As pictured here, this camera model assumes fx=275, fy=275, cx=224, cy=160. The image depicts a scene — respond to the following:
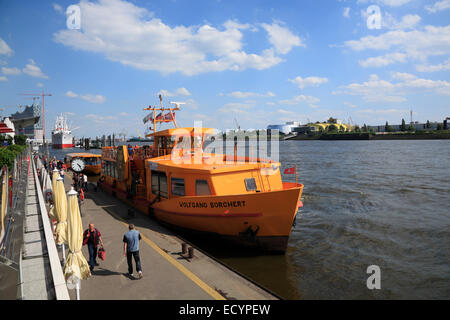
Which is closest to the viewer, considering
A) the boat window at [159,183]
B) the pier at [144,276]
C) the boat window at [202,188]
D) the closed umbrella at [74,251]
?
the closed umbrella at [74,251]

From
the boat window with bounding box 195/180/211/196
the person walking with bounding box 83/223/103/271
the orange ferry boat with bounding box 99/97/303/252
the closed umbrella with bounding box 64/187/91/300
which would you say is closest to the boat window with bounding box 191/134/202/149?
the orange ferry boat with bounding box 99/97/303/252

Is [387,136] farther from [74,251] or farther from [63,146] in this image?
[63,146]

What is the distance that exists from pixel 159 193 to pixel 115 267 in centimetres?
513

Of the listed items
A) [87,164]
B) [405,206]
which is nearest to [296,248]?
[405,206]

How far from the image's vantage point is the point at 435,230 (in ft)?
46.3

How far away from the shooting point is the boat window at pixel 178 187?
11.3m

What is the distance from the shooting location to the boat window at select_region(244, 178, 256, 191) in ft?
36.1

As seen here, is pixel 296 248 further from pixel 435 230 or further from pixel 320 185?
pixel 320 185

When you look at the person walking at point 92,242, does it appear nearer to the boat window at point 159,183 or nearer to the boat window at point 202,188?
the boat window at point 202,188

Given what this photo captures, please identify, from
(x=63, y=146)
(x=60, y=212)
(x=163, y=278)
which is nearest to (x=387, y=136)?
(x=163, y=278)

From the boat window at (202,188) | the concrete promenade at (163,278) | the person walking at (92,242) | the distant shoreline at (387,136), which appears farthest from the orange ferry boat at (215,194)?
the distant shoreline at (387,136)

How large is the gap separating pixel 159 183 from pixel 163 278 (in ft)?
20.0
